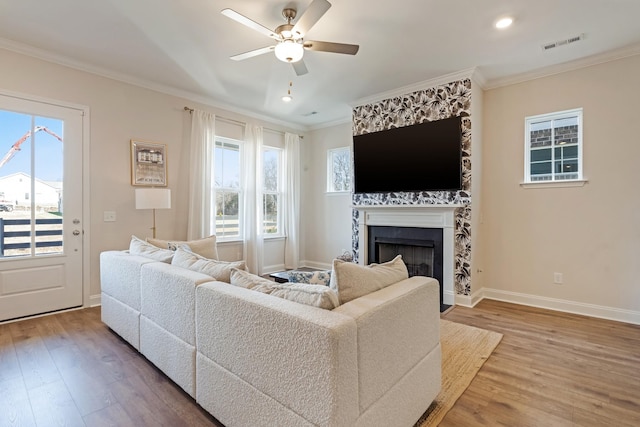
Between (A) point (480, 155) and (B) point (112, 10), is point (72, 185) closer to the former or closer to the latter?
(B) point (112, 10)

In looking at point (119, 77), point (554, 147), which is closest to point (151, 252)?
point (119, 77)

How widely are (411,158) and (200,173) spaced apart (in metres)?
3.11

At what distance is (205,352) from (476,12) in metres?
3.40

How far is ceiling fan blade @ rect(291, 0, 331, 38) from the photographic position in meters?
2.10

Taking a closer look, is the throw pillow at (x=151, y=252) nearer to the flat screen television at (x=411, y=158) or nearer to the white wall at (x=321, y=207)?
the flat screen television at (x=411, y=158)

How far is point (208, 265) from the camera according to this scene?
2096mm

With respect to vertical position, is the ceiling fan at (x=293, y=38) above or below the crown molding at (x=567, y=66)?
below

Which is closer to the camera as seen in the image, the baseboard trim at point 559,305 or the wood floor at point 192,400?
the wood floor at point 192,400

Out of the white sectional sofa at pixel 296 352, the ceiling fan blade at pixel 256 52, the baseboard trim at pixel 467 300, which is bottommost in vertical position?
the baseboard trim at pixel 467 300

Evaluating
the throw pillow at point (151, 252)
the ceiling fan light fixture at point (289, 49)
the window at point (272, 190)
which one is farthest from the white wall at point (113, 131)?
the ceiling fan light fixture at point (289, 49)

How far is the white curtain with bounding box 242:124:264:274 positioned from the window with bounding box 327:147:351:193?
56.5 inches

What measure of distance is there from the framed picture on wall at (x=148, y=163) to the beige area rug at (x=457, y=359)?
4028mm

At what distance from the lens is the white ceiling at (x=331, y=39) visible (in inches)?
103

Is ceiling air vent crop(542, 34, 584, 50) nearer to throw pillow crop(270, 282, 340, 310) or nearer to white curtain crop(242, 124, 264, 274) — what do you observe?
throw pillow crop(270, 282, 340, 310)
